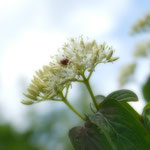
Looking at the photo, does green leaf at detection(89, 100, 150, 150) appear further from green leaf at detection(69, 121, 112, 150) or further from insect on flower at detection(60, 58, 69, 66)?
insect on flower at detection(60, 58, 69, 66)

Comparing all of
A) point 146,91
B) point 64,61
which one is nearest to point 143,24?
point 146,91

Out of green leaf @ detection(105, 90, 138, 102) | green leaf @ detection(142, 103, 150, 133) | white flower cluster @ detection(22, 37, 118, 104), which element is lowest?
green leaf @ detection(142, 103, 150, 133)

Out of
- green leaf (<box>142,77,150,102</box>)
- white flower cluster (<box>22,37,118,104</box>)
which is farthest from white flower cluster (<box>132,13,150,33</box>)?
white flower cluster (<box>22,37,118,104</box>)

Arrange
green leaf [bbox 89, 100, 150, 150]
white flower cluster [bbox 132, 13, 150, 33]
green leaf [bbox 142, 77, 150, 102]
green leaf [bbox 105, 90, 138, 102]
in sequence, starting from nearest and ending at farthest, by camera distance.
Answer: green leaf [bbox 89, 100, 150, 150]
green leaf [bbox 105, 90, 138, 102]
green leaf [bbox 142, 77, 150, 102]
white flower cluster [bbox 132, 13, 150, 33]

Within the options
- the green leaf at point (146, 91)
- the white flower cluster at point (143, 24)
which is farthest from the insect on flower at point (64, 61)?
the white flower cluster at point (143, 24)

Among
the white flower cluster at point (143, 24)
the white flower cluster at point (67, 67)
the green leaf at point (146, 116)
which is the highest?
the white flower cluster at point (143, 24)

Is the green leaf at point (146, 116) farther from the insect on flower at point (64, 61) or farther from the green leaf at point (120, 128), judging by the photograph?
the insect on flower at point (64, 61)

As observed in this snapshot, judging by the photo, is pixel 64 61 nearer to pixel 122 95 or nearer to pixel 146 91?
pixel 122 95
